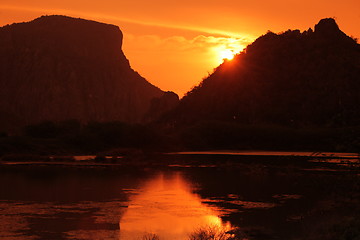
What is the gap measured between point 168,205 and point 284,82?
103922mm

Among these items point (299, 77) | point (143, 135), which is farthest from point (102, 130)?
point (299, 77)

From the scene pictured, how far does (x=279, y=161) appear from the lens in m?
61.5

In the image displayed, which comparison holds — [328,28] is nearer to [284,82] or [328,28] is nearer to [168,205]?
[284,82]

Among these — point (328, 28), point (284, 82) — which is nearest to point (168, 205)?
point (284, 82)

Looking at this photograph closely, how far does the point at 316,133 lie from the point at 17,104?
Answer: 111308 mm

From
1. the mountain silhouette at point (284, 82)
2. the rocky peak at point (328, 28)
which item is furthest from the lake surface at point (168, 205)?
the rocky peak at point (328, 28)

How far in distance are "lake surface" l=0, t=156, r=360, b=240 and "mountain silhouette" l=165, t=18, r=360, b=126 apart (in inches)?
2860

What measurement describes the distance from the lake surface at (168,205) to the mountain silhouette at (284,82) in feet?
238

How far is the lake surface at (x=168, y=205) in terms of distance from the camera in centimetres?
2131

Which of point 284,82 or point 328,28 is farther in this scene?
point 328,28

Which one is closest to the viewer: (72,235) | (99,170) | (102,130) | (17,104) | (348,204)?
(72,235)

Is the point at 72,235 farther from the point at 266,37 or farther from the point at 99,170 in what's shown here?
the point at 266,37

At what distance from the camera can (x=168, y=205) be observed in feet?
93.9

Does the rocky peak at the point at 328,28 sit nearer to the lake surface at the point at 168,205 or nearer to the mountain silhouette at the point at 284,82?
the mountain silhouette at the point at 284,82
